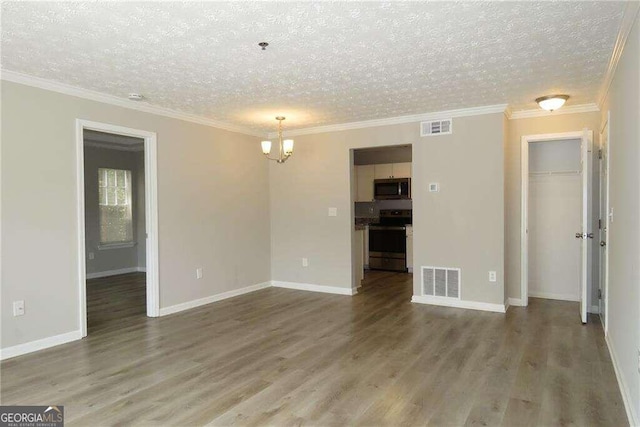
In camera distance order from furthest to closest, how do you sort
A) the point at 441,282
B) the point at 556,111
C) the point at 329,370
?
the point at 441,282 → the point at 556,111 → the point at 329,370

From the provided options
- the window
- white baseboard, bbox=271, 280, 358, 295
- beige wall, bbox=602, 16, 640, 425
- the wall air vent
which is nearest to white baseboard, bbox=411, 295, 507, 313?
the wall air vent

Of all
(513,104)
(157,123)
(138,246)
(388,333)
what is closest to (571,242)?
(513,104)

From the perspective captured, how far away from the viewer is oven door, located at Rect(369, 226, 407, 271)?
25.3 feet

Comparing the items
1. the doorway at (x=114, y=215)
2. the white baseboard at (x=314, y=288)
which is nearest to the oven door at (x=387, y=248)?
the white baseboard at (x=314, y=288)

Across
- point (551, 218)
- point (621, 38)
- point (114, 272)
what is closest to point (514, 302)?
point (551, 218)

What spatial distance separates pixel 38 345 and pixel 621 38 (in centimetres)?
512

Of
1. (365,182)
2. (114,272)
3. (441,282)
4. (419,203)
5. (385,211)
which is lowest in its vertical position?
(114,272)

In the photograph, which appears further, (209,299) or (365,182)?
(365,182)

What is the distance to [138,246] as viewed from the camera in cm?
820

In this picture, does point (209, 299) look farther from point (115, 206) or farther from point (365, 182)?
point (365, 182)

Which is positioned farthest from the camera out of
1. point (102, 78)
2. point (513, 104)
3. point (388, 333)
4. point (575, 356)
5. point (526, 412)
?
point (513, 104)

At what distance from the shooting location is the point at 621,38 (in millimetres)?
2770

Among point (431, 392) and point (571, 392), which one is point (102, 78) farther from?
point (571, 392)

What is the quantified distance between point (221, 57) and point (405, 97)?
2.05 meters
